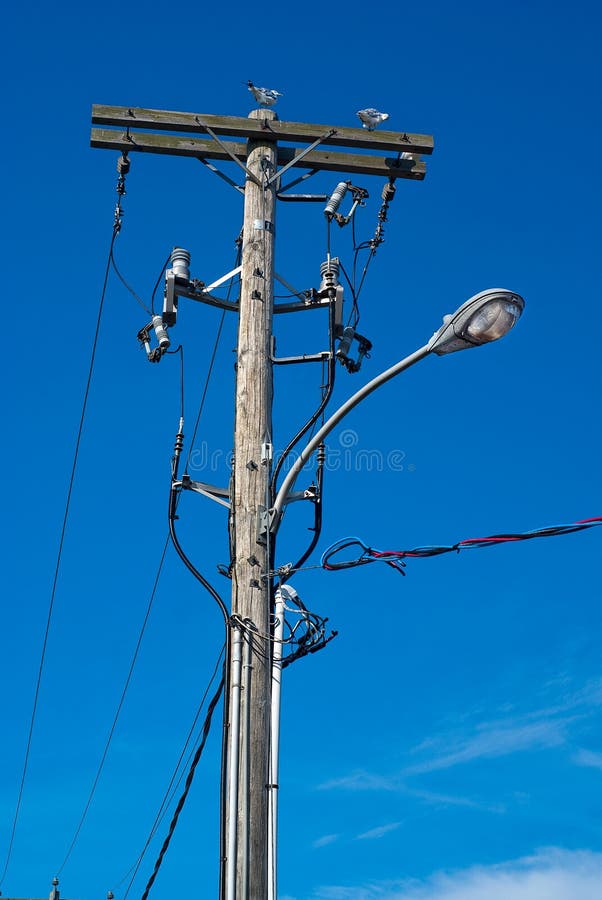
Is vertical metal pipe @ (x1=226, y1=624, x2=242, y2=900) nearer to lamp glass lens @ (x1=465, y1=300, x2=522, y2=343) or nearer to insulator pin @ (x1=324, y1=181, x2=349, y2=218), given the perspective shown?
lamp glass lens @ (x1=465, y1=300, x2=522, y2=343)

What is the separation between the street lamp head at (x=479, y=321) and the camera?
6.82 meters

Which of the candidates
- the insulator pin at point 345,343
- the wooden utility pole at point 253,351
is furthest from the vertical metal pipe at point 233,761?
the insulator pin at point 345,343

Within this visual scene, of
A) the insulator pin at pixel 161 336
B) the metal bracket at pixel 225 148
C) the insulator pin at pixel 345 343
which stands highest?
the metal bracket at pixel 225 148

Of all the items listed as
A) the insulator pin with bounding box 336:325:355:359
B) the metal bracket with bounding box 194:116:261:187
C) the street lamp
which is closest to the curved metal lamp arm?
the street lamp

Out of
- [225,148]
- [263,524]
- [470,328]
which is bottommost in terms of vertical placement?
[263,524]

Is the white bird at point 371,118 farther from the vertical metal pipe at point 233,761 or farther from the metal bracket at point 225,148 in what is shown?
the vertical metal pipe at point 233,761

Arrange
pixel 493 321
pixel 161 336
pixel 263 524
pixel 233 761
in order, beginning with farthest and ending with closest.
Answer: pixel 161 336 → pixel 263 524 → pixel 493 321 → pixel 233 761

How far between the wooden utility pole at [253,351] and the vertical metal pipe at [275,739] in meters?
0.05

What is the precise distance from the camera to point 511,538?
7.11 metres

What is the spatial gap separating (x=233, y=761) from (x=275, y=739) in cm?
42

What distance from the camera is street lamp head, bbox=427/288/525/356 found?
22.4ft

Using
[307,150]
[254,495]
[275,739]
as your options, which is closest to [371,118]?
[307,150]

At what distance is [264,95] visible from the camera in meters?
8.62

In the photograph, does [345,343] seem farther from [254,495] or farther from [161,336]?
[254,495]
